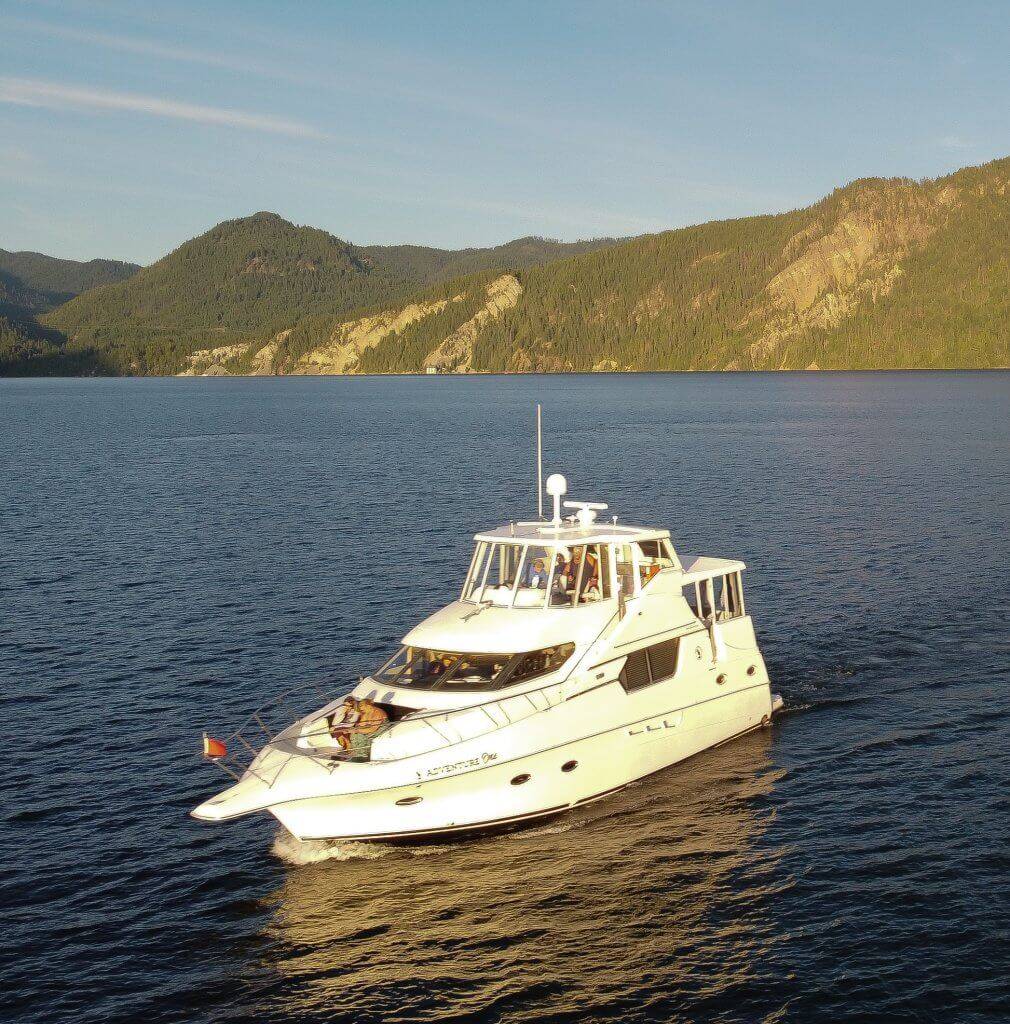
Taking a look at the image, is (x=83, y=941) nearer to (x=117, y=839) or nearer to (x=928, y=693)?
(x=117, y=839)

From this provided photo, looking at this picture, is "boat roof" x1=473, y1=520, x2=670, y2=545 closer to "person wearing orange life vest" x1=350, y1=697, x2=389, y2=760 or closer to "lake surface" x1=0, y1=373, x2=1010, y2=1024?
"person wearing orange life vest" x1=350, y1=697, x2=389, y2=760

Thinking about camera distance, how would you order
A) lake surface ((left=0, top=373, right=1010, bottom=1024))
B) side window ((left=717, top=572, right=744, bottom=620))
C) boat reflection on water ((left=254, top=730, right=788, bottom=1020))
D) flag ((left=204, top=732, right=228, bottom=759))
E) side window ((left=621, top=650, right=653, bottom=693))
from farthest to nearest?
side window ((left=717, top=572, right=744, bottom=620))
side window ((left=621, top=650, right=653, bottom=693))
flag ((left=204, top=732, right=228, bottom=759))
lake surface ((left=0, top=373, right=1010, bottom=1024))
boat reflection on water ((left=254, top=730, right=788, bottom=1020))

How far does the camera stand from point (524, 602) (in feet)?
81.1

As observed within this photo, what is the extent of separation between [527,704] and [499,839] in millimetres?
2862

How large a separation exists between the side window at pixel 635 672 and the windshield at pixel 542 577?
160 centimetres

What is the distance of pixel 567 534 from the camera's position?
26203 millimetres

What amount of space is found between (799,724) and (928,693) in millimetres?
4547

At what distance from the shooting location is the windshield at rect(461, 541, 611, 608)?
24812mm

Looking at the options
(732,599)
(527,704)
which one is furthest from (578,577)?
(732,599)

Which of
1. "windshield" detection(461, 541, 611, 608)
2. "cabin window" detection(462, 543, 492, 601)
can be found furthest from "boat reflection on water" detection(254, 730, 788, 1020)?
"cabin window" detection(462, 543, 492, 601)

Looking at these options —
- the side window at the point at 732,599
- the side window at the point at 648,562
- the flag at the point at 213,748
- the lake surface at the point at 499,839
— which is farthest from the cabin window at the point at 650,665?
the flag at the point at 213,748

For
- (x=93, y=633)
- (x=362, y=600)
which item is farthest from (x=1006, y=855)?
(x=93, y=633)

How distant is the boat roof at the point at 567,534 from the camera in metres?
25.2

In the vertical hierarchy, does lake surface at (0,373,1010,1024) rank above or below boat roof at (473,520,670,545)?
below
